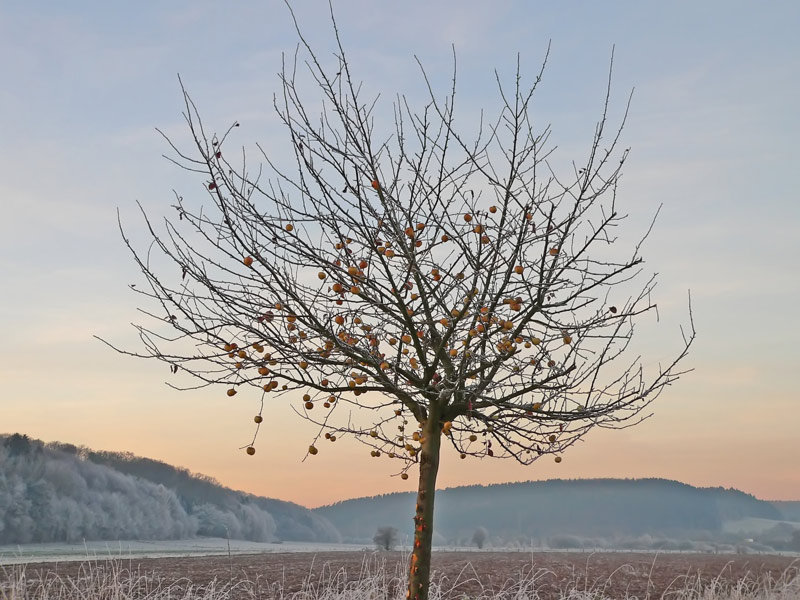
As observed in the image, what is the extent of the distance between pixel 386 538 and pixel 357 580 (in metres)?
7.26

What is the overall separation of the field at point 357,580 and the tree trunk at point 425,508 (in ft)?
8.59

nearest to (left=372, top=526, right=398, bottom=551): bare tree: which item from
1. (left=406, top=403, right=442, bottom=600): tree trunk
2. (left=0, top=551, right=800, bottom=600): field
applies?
(left=0, top=551, right=800, bottom=600): field

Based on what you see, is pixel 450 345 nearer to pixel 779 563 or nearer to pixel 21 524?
pixel 779 563

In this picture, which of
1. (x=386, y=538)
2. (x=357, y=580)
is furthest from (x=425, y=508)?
(x=386, y=538)

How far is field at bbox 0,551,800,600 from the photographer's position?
8.41m

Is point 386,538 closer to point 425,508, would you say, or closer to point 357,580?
point 357,580

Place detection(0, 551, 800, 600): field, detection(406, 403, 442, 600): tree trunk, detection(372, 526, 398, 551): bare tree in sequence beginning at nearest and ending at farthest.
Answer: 1. detection(406, 403, 442, 600): tree trunk
2. detection(0, 551, 800, 600): field
3. detection(372, 526, 398, 551): bare tree

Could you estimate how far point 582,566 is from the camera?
1302cm

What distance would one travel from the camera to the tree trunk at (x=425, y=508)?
18.6 feet

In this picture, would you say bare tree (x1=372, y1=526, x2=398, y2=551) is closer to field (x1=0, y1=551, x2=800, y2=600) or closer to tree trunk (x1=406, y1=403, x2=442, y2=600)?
field (x1=0, y1=551, x2=800, y2=600)

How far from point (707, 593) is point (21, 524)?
17.2 m

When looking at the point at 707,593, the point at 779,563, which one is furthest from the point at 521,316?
the point at 779,563

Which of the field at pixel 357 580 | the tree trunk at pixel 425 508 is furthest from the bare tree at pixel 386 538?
the tree trunk at pixel 425 508

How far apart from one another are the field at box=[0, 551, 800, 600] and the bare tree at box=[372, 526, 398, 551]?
2358mm
